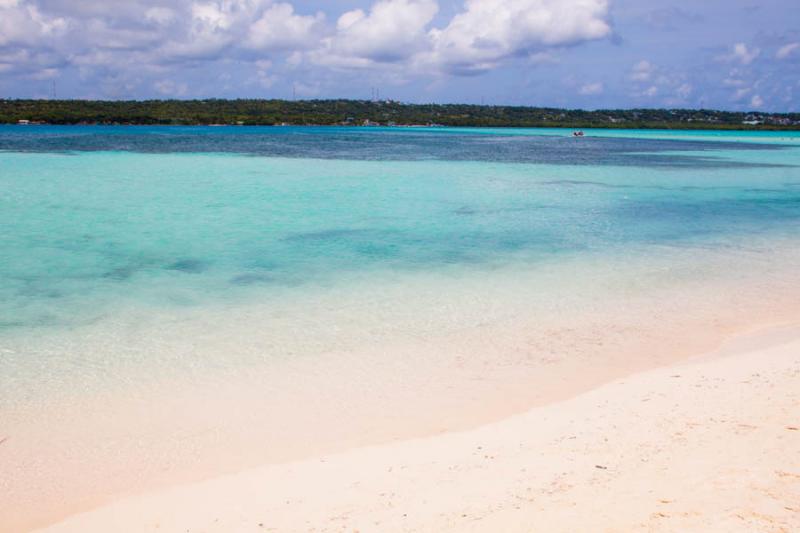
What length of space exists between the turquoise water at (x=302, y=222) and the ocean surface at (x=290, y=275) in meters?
0.08

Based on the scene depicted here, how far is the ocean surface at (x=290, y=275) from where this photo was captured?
20.5ft

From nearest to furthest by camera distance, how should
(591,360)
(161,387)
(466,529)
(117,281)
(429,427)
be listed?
1. (466,529)
2. (429,427)
3. (161,387)
4. (591,360)
5. (117,281)

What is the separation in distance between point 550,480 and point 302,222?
12.8 m

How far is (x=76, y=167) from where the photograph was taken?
30.1 metres

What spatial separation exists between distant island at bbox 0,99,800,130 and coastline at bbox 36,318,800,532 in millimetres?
113387

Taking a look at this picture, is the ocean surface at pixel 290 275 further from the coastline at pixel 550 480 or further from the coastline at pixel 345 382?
the coastline at pixel 550 480

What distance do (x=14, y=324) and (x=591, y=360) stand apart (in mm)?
6841

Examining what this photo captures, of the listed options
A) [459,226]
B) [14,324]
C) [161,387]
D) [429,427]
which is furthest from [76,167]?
[429,427]

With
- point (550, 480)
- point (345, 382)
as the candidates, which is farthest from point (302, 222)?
point (550, 480)

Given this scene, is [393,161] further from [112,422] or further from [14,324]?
[112,422]

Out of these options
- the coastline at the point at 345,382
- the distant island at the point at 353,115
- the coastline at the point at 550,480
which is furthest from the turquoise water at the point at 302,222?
the distant island at the point at 353,115

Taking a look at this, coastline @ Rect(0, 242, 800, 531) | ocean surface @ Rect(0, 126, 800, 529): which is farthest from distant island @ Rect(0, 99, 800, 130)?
coastline @ Rect(0, 242, 800, 531)

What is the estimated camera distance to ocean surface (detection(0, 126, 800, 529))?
6254 millimetres

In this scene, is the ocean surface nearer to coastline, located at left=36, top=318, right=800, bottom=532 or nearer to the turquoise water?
the turquoise water
